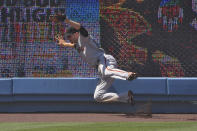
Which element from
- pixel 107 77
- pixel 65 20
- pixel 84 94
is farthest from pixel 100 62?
pixel 84 94

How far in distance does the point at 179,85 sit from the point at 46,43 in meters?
3.90

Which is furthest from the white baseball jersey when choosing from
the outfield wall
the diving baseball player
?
the outfield wall

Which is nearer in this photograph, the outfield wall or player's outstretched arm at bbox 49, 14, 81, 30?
player's outstretched arm at bbox 49, 14, 81, 30

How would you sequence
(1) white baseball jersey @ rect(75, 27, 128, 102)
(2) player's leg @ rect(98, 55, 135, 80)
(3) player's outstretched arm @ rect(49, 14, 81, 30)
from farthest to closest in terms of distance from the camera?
(1) white baseball jersey @ rect(75, 27, 128, 102) < (2) player's leg @ rect(98, 55, 135, 80) < (3) player's outstretched arm @ rect(49, 14, 81, 30)

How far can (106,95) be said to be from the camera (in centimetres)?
837

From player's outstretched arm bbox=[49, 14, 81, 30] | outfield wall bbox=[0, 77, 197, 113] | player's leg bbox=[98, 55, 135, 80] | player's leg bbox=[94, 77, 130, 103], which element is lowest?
outfield wall bbox=[0, 77, 197, 113]

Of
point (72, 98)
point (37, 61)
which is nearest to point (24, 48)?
point (37, 61)

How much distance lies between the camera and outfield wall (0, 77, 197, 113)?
9.71 metres

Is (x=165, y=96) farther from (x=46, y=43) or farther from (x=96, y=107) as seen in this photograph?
(x=46, y=43)

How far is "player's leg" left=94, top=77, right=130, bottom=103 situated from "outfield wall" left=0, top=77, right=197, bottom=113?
4.63 ft

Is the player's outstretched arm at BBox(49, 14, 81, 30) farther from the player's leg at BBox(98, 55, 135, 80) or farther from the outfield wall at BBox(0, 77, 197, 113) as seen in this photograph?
the outfield wall at BBox(0, 77, 197, 113)

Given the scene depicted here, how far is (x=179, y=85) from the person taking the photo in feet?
31.8

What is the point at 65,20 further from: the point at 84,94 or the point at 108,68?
the point at 84,94

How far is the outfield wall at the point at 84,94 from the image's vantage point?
9711mm
